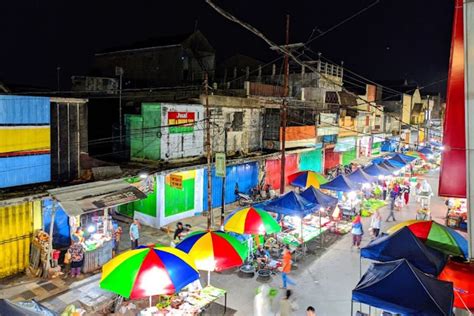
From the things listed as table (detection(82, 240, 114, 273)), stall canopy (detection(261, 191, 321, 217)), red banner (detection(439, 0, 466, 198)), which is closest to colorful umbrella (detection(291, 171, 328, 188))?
stall canopy (detection(261, 191, 321, 217))

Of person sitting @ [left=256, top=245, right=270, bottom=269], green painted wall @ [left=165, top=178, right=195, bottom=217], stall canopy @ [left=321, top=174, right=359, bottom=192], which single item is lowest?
person sitting @ [left=256, top=245, right=270, bottom=269]

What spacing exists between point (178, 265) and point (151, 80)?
26.7 meters

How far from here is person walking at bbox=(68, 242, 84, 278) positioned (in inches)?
544

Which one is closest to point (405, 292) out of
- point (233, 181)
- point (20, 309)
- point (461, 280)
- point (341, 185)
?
point (461, 280)

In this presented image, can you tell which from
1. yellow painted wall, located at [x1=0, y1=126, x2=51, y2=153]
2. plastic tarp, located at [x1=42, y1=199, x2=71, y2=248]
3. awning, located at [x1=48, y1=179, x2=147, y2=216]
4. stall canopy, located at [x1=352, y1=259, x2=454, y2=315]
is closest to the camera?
stall canopy, located at [x1=352, y1=259, x2=454, y2=315]

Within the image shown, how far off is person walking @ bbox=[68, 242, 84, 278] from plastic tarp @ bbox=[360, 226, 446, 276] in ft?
33.0

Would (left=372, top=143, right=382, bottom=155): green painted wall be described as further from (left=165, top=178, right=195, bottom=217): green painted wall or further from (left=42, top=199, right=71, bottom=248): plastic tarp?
(left=42, top=199, right=71, bottom=248): plastic tarp

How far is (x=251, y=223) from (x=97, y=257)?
623 cm

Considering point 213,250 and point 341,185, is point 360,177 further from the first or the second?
point 213,250

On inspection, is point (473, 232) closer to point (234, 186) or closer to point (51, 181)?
point (51, 181)

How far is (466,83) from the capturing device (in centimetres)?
695

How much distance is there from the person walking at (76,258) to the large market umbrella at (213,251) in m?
5.08

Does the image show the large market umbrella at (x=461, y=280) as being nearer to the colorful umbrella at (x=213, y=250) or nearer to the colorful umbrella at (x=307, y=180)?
the colorful umbrella at (x=213, y=250)

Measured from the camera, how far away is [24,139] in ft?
45.5
